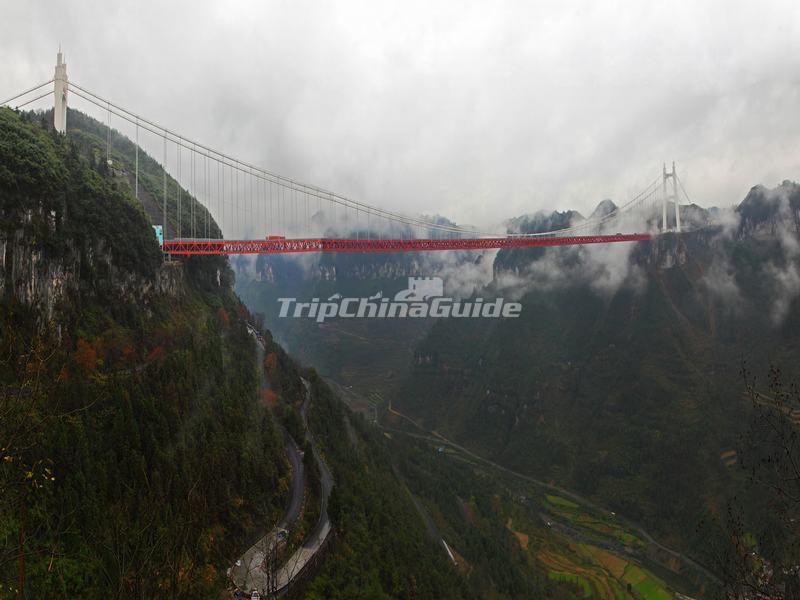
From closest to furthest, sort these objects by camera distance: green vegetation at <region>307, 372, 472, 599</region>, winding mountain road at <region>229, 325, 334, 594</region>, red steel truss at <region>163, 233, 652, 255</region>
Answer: winding mountain road at <region>229, 325, 334, 594</region>
green vegetation at <region>307, 372, 472, 599</region>
red steel truss at <region>163, 233, 652, 255</region>

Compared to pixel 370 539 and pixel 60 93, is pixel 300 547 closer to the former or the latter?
pixel 370 539

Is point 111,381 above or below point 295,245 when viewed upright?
below

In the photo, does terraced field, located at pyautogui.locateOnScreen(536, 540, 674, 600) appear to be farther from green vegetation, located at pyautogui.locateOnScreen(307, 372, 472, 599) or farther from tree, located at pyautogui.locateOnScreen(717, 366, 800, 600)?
tree, located at pyautogui.locateOnScreen(717, 366, 800, 600)

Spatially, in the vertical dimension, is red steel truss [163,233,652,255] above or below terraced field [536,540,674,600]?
above

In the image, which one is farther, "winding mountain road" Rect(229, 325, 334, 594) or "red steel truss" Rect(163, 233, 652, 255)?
"red steel truss" Rect(163, 233, 652, 255)

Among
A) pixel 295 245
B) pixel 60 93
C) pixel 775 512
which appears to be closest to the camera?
pixel 775 512

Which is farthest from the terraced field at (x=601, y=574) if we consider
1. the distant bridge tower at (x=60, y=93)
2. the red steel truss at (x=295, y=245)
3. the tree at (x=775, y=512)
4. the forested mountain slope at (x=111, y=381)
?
the distant bridge tower at (x=60, y=93)

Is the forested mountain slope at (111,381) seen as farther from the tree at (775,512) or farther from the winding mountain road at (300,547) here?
the tree at (775,512)

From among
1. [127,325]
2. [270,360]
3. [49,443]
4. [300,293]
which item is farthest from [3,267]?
[300,293]

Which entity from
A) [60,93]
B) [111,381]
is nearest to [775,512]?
[111,381]

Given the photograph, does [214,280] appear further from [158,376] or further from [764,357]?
[764,357]

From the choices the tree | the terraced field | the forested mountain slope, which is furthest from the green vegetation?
the terraced field
